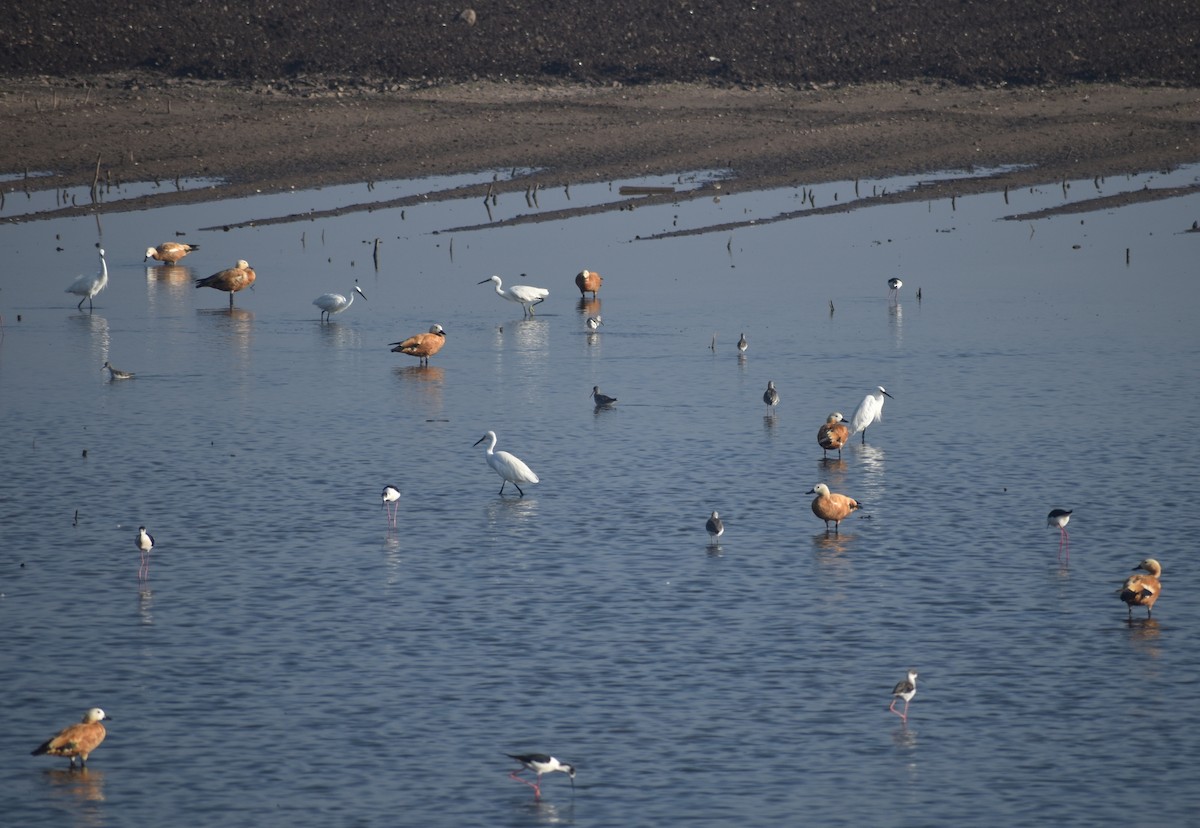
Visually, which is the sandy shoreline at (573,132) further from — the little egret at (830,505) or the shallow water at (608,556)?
the little egret at (830,505)

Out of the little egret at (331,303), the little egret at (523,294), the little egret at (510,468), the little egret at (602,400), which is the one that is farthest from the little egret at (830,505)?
the little egret at (331,303)

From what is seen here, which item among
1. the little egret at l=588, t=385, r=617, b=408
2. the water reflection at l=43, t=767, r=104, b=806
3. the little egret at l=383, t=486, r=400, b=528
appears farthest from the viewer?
the little egret at l=588, t=385, r=617, b=408

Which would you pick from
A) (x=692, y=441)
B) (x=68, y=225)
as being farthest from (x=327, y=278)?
(x=692, y=441)

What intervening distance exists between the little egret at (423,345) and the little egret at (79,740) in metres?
17.4

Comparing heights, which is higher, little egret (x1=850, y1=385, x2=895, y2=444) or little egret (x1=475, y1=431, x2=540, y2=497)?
little egret (x1=850, y1=385, x2=895, y2=444)

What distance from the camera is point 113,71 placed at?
209 feet

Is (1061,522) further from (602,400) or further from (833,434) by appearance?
(602,400)

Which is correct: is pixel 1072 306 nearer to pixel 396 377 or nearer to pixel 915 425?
pixel 915 425

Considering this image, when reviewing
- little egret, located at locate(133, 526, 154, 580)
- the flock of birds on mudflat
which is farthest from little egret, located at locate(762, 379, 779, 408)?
little egret, located at locate(133, 526, 154, 580)

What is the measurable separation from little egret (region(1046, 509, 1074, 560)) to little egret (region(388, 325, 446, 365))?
13.9 m

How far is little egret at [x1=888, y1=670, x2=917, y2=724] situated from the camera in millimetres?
14455

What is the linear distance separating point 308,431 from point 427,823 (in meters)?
13.9

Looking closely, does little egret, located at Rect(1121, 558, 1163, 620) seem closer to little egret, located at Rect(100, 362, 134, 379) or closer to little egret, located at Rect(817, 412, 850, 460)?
little egret, located at Rect(817, 412, 850, 460)

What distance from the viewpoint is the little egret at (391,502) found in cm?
2059
